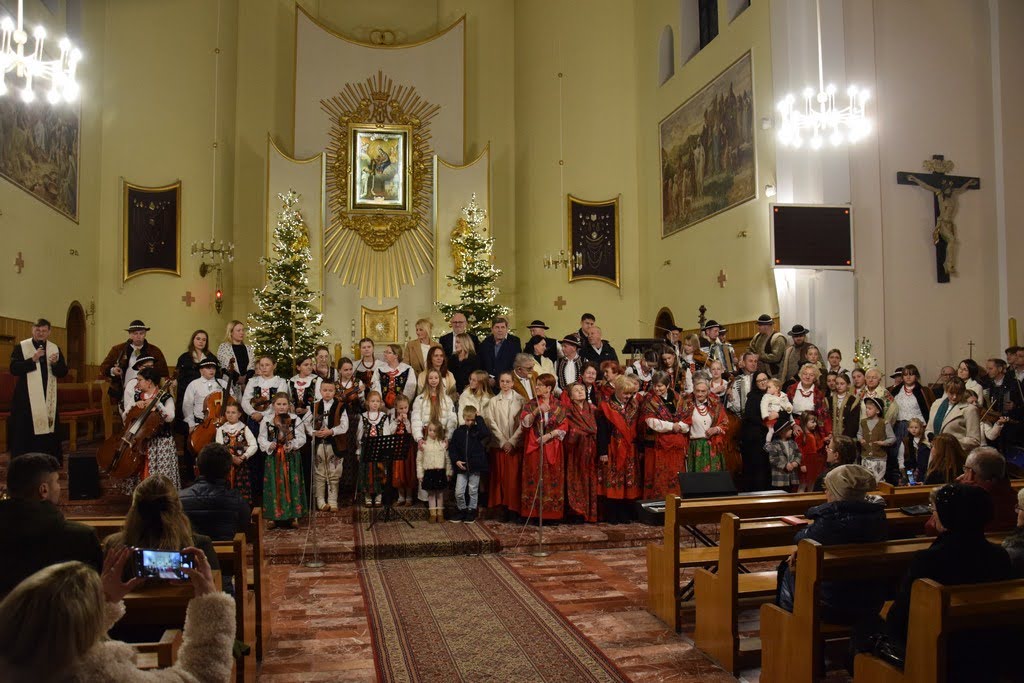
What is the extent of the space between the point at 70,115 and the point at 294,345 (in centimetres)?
603

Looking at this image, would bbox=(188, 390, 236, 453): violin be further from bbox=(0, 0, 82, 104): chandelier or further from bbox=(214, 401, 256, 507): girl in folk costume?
bbox=(0, 0, 82, 104): chandelier

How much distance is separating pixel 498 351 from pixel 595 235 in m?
9.29

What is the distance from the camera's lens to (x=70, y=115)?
50.9 ft

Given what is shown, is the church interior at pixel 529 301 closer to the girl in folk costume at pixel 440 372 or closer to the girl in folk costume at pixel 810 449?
the girl in folk costume at pixel 810 449

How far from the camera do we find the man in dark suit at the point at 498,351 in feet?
34.1

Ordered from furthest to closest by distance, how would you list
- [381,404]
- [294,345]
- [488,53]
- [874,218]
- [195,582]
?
[488,53], [294,345], [874,218], [381,404], [195,582]

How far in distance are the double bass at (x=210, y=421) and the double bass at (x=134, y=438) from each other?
1.27 ft

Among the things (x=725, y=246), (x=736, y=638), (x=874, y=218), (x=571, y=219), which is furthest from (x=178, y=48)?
(x=736, y=638)

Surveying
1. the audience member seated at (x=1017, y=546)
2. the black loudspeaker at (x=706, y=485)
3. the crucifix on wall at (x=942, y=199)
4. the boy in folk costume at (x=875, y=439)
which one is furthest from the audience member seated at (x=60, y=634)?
the crucifix on wall at (x=942, y=199)

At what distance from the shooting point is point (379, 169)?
62.6 ft

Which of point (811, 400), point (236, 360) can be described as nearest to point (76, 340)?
point (236, 360)

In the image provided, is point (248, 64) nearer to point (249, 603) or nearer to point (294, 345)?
point (294, 345)

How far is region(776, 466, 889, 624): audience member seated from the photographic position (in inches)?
164

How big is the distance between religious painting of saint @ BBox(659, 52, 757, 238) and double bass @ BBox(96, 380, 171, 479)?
33.5 feet
